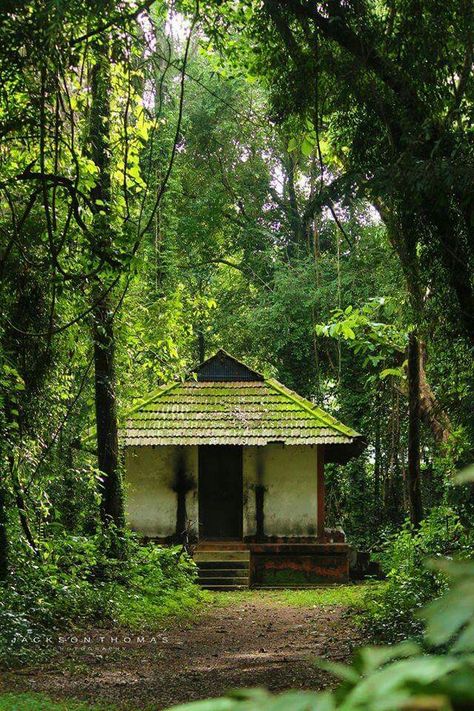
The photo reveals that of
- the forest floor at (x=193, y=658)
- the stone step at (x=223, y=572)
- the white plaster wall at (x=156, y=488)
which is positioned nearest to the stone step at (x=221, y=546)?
the white plaster wall at (x=156, y=488)

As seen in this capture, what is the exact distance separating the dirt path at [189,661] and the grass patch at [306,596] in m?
2.20

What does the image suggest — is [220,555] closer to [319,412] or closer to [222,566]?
[222,566]

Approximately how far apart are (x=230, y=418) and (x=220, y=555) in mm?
2967

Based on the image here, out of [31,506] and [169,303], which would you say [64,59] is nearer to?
[31,506]

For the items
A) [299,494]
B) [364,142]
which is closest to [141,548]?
[299,494]

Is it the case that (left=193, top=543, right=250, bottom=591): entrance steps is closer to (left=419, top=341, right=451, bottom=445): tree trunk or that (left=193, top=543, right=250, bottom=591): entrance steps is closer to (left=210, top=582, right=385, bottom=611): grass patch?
(left=210, top=582, right=385, bottom=611): grass patch

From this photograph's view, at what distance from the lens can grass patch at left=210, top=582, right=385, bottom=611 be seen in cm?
1427

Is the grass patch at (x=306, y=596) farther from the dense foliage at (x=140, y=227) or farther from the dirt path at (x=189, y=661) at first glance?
the dirt path at (x=189, y=661)

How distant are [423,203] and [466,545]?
12.5ft

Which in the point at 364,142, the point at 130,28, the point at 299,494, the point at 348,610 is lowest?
the point at 348,610

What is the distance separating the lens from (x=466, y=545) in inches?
358

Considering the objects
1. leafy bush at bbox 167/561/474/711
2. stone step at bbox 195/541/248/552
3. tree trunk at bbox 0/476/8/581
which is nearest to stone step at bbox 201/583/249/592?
stone step at bbox 195/541/248/552

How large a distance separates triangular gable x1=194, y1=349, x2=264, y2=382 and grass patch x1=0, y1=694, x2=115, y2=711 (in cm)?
1379

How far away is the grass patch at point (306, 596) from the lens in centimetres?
1427
